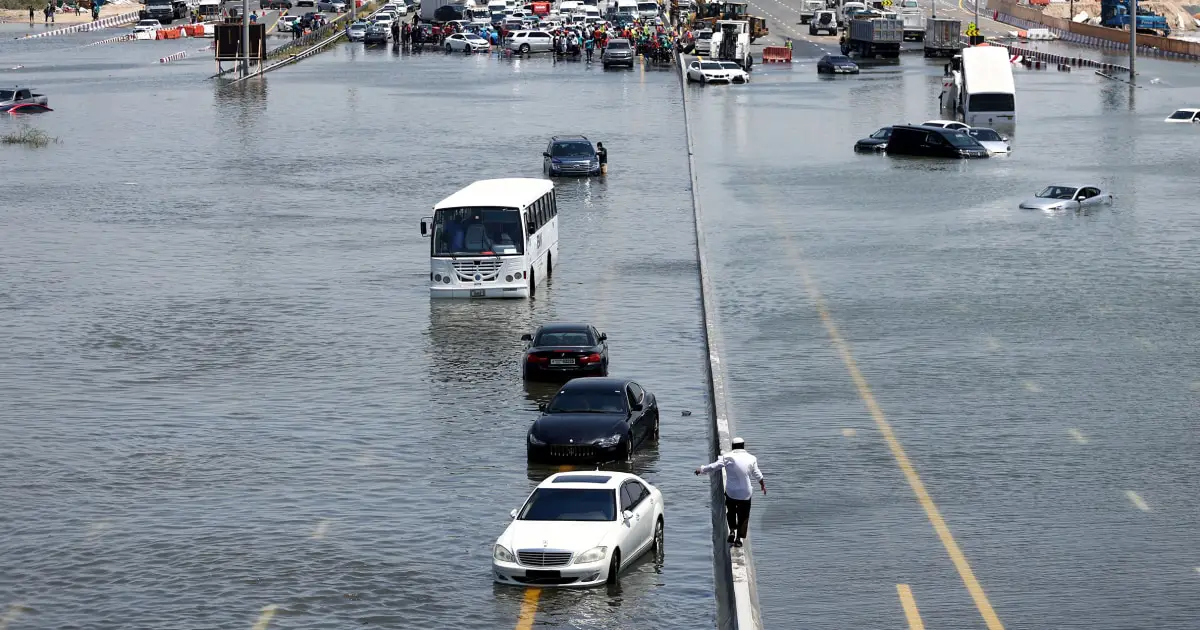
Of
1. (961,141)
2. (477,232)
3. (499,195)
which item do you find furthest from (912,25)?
(477,232)

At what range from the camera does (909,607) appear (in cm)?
2295

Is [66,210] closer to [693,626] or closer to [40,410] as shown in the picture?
[40,410]

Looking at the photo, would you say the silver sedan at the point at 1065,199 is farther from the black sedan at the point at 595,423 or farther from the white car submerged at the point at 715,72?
the white car submerged at the point at 715,72

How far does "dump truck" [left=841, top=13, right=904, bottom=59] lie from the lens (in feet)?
418

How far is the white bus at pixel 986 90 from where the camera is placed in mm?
86625

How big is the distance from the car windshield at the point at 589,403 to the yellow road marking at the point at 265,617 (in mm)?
8909

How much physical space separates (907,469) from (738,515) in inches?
257

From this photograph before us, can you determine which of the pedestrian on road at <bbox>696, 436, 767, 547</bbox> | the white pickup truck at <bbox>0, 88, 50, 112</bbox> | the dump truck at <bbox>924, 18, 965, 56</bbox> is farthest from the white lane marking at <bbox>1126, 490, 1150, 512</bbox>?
the dump truck at <bbox>924, 18, 965, 56</bbox>

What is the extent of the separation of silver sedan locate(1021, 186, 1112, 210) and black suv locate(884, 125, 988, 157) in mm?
14553

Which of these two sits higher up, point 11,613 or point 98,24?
point 98,24

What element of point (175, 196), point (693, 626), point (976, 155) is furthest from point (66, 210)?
point (693, 626)

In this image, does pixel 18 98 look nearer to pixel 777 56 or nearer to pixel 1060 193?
pixel 777 56

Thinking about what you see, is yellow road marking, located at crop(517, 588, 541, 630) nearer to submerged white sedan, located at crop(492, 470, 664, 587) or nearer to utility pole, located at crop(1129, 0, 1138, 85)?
submerged white sedan, located at crop(492, 470, 664, 587)

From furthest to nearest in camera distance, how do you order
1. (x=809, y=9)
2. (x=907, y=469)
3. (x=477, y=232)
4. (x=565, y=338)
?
(x=809, y=9), (x=477, y=232), (x=565, y=338), (x=907, y=469)
